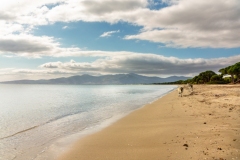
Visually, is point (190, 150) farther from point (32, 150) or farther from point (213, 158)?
point (32, 150)

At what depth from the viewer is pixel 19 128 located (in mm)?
15102

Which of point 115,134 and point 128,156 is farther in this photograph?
point 115,134

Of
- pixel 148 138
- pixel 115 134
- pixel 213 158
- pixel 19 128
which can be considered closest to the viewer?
pixel 213 158

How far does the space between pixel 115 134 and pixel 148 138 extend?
243cm

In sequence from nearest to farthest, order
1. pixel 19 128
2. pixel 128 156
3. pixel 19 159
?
pixel 128 156, pixel 19 159, pixel 19 128

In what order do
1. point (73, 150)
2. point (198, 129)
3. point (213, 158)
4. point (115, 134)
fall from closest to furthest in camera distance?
point (213, 158), point (73, 150), point (198, 129), point (115, 134)

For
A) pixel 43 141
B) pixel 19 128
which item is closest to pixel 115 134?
pixel 43 141

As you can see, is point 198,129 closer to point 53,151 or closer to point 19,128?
point 53,151

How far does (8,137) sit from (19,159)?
4.83 m

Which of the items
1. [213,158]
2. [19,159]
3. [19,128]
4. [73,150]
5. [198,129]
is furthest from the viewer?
[19,128]

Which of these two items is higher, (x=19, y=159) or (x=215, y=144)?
(x=215, y=144)

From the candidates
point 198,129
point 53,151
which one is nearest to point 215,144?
point 198,129

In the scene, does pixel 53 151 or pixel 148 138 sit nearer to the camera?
pixel 53 151

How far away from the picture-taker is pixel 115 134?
1179 cm
